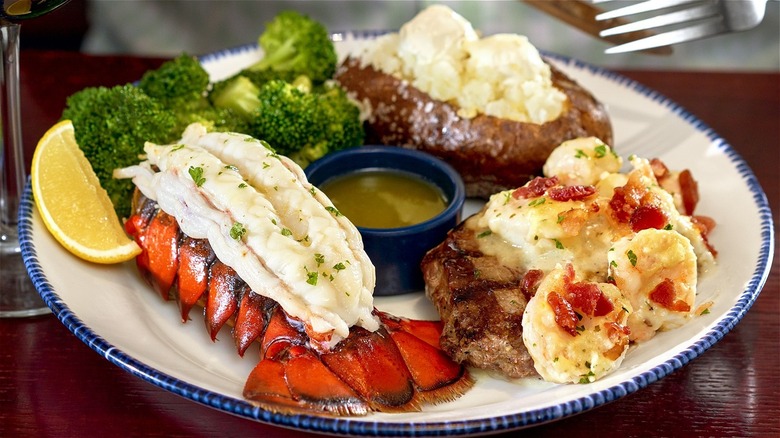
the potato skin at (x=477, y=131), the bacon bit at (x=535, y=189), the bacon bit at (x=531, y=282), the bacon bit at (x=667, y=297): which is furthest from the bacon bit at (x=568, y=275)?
the potato skin at (x=477, y=131)

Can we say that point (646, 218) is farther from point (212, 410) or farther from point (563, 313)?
point (212, 410)

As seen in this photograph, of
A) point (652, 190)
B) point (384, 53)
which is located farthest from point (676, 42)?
point (384, 53)

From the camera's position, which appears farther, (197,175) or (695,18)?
(695,18)

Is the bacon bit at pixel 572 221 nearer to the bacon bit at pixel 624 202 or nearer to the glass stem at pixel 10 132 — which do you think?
the bacon bit at pixel 624 202

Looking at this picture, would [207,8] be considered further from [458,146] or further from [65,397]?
[65,397]

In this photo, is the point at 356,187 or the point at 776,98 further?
the point at 776,98

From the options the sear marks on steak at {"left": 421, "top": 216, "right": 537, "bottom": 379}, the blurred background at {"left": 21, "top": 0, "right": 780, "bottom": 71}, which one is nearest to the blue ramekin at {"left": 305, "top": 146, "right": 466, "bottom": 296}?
the sear marks on steak at {"left": 421, "top": 216, "right": 537, "bottom": 379}

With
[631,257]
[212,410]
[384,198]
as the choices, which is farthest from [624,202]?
[212,410]
